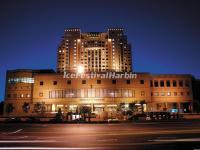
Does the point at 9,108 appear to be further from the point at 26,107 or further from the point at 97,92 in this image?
the point at 97,92

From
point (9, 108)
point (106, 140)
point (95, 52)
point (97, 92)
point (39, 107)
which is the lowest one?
point (106, 140)

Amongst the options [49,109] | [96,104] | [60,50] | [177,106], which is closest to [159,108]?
[177,106]

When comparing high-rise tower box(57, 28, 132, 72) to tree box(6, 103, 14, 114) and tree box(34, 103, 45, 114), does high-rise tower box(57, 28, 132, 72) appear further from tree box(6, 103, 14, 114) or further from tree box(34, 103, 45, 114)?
tree box(34, 103, 45, 114)

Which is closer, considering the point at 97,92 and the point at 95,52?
the point at 97,92

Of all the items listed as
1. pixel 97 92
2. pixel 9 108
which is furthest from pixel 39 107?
pixel 97 92

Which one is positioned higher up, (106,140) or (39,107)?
(39,107)

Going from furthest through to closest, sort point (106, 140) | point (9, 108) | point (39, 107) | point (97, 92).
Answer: point (9, 108) < point (97, 92) < point (39, 107) < point (106, 140)

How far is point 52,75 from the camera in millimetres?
88562

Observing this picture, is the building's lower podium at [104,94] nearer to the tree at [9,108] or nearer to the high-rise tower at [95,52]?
the tree at [9,108]

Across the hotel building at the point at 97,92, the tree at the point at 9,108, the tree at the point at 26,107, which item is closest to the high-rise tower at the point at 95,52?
the hotel building at the point at 97,92

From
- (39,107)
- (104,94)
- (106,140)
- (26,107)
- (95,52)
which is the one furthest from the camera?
(95,52)

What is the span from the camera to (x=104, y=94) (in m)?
86.6

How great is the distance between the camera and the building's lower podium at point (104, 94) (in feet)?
283

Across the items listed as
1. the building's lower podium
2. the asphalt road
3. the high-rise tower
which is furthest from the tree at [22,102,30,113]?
the asphalt road
